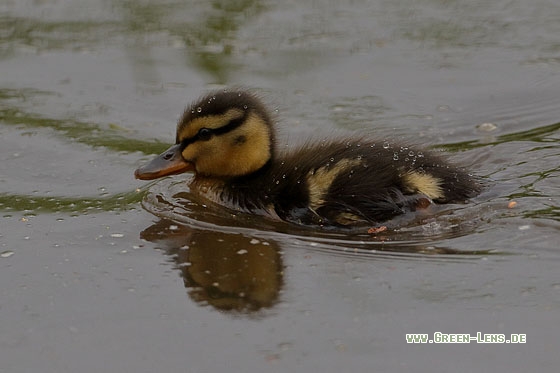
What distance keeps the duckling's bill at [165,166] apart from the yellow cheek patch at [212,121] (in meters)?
0.13

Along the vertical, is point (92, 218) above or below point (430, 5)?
below

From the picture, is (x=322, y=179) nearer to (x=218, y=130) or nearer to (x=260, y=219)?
(x=260, y=219)

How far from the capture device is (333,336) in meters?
3.50

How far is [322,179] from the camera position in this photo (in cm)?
463

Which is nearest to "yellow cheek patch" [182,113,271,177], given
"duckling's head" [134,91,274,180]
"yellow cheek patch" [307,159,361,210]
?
"duckling's head" [134,91,274,180]

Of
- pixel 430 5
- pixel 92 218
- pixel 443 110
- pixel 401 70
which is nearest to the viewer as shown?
pixel 92 218

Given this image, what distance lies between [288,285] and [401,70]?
3.36 m

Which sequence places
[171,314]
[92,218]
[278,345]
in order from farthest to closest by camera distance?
[92,218] < [171,314] < [278,345]

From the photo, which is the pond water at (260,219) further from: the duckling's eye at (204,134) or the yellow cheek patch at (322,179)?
the duckling's eye at (204,134)

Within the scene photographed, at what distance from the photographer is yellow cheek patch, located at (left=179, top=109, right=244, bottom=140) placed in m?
4.86

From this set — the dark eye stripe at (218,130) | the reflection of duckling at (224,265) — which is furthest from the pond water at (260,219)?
the dark eye stripe at (218,130)

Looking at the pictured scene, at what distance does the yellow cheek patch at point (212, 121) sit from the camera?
4.86 meters

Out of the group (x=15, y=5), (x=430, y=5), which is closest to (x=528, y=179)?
(x=430, y=5)

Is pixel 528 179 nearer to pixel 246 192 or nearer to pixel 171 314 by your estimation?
pixel 246 192
